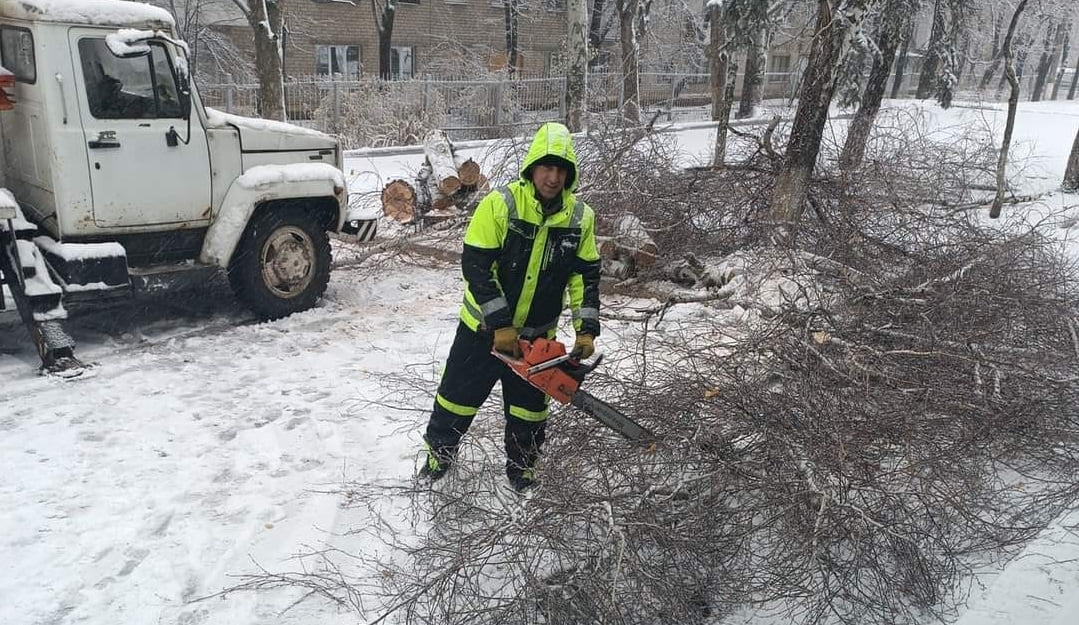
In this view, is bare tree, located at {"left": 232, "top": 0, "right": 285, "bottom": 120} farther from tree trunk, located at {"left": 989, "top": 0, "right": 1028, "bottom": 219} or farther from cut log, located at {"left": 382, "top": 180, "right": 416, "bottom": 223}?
tree trunk, located at {"left": 989, "top": 0, "right": 1028, "bottom": 219}

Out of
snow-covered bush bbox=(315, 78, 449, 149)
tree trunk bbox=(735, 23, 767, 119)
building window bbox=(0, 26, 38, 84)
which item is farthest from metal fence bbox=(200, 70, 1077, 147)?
building window bbox=(0, 26, 38, 84)

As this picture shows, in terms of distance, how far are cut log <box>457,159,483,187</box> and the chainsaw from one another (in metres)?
5.62

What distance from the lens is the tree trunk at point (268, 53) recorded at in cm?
1189

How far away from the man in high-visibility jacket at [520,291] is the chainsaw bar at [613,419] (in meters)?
0.25

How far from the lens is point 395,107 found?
1582cm

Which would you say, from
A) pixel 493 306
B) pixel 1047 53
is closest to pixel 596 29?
pixel 493 306

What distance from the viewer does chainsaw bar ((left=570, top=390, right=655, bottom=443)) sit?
327 cm

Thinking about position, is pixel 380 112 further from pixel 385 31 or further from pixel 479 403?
pixel 479 403

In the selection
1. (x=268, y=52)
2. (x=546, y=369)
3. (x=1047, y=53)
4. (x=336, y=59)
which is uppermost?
(x=1047, y=53)

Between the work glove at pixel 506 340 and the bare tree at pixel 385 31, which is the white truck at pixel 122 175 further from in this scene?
the bare tree at pixel 385 31

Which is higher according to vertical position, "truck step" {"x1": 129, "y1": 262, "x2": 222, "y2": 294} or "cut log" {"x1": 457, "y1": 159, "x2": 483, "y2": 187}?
"cut log" {"x1": 457, "y1": 159, "x2": 483, "y2": 187}

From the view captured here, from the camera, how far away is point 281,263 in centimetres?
639

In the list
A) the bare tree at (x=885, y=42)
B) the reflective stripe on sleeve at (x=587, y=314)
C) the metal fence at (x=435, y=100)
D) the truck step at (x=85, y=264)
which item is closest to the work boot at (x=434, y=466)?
the reflective stripe on sleeve at (x=587, y=314)

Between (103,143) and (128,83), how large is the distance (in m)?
0.47
